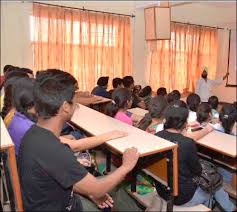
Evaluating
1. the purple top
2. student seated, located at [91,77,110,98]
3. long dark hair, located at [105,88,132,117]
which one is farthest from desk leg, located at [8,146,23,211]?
student seated, located at [91,77,110,98]

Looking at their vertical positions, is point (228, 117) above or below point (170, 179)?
above

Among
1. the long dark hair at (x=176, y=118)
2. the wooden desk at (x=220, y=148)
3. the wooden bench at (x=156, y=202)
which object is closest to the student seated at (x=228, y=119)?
the wooden desk at (x=220, y=148)

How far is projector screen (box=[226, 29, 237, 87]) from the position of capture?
729cm

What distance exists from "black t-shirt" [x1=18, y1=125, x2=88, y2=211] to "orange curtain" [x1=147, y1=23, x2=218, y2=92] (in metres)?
5.32

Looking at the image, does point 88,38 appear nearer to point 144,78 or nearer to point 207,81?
point 144,78

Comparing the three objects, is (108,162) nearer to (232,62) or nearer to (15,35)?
(15,35)

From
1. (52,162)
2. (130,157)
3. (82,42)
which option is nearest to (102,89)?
(82,42)

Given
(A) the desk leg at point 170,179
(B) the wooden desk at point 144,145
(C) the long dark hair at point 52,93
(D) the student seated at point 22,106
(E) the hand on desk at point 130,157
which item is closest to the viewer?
(C) the long dark hair at point 52,93

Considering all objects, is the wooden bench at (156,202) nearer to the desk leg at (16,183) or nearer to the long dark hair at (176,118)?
the long dark hair at (176,118)

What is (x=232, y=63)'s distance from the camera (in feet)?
24.3

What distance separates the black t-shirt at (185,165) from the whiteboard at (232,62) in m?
6.06

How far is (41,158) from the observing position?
1203 mm

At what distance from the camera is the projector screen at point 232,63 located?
729 cm

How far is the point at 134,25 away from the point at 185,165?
184 inches
